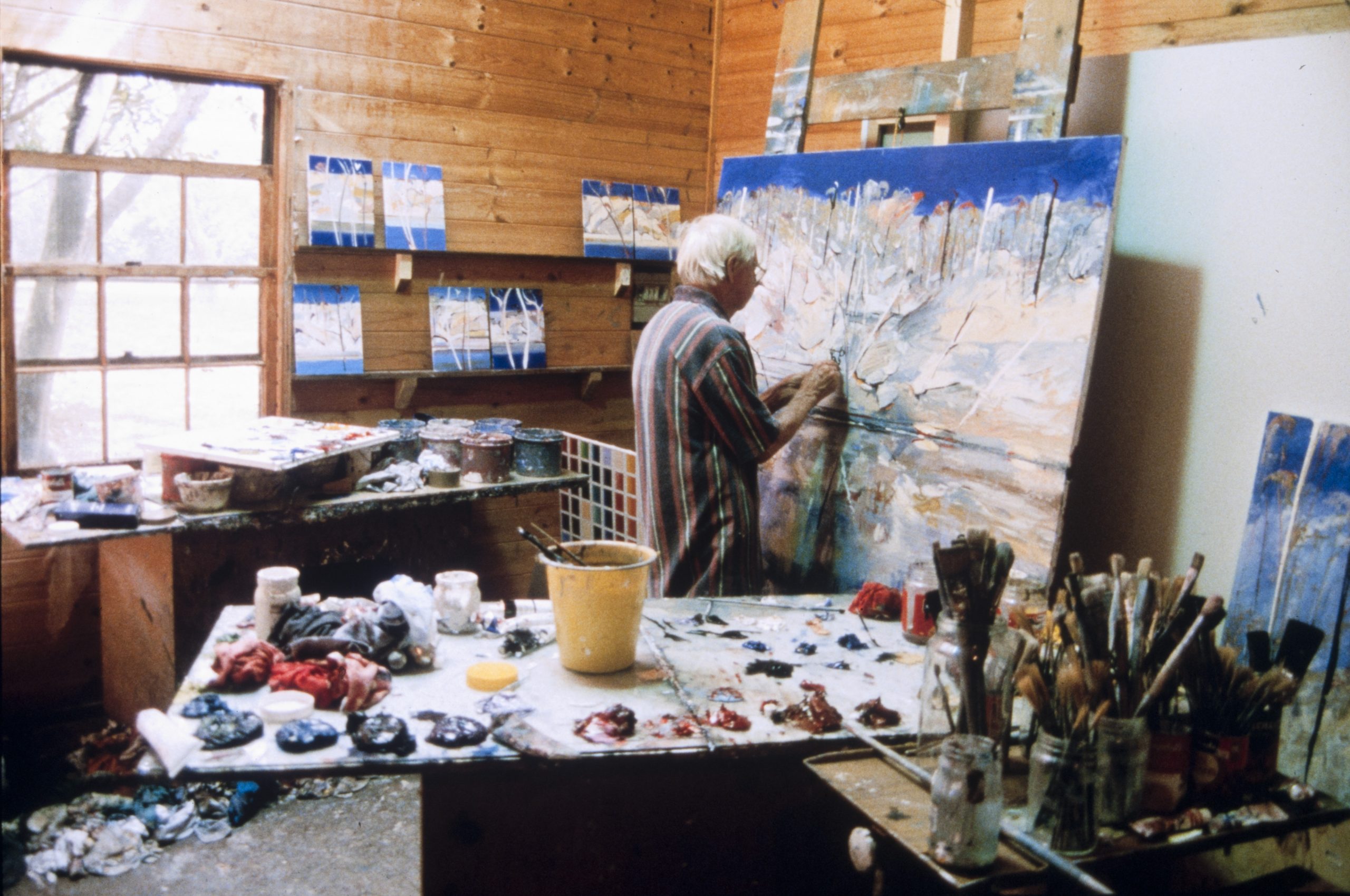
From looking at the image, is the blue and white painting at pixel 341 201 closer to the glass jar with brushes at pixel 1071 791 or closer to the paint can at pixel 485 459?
the paint can at pixel 485 459

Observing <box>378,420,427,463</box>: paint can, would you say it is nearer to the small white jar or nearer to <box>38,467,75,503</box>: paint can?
<box>38,467,75,503</box>: paint can

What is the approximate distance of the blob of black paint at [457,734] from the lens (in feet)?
4.40

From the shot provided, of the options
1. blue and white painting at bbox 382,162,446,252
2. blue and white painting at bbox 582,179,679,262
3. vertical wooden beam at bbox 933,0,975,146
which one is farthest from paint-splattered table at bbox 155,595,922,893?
blue and white painting at bbox 582,179,679,262

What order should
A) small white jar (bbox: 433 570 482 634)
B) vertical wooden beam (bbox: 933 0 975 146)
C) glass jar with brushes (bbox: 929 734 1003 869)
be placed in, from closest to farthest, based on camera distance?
glass jar with brushes (bbox: 929 734 1003 869) < small white jar (bbox: 433 570 482 634) < vertical wooden beam (bbox: 933 0 975 146)

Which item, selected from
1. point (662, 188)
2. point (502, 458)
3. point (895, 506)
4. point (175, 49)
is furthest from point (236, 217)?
point (895, 506)

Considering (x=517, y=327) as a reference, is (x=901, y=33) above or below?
above

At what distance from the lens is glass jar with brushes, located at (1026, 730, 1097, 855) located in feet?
3.81

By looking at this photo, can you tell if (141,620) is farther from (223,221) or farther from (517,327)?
(517,327)

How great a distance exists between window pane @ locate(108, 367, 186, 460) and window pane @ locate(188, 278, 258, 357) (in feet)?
0.42

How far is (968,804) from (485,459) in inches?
84.2

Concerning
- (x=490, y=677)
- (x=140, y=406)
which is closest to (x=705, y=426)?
(x=490, y=677)

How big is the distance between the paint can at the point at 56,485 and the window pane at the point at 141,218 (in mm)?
989

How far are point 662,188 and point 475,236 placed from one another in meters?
0.88

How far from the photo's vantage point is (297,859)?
7.97 feet
